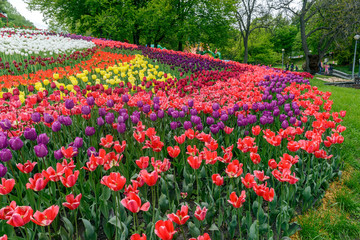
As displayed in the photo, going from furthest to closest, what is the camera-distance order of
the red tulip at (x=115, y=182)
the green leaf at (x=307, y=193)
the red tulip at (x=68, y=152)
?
the green leaf at (x=307, y=193)
the red tulip at (x=68, y=152)
the red tulip at (x=115, y=182)

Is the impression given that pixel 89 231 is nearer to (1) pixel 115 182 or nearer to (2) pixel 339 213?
(1) pixel 115 182

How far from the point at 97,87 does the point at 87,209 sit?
3.14 m

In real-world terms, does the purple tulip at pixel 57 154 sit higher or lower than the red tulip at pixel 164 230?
higher

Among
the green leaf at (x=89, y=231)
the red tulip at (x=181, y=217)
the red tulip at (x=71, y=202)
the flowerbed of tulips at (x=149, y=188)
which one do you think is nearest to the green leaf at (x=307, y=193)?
the flowerbed of tulips at (x=149, y=188)

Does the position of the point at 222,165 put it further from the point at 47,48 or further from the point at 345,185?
the point at 47,48

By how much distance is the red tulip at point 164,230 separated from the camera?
1242 mm

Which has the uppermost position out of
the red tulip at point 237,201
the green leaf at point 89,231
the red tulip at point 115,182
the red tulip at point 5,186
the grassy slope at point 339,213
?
the red tulip at point 115,182

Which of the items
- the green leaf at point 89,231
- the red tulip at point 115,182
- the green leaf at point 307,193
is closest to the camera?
the red tulip at point 115,182

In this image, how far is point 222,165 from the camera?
3.14 m

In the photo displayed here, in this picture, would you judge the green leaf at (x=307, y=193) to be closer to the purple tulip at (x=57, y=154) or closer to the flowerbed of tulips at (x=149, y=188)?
the flowerbed of tulips at (x=149, y=188)

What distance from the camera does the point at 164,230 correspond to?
124 centimetres

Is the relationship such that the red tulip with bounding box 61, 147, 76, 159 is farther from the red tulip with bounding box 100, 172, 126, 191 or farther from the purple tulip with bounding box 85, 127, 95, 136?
the red tulip with bounding box 100, 172, 126, 191

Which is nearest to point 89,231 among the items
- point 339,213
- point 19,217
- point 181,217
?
point 19,217

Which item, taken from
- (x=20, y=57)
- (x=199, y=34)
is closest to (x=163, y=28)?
(x=199, y=34)
